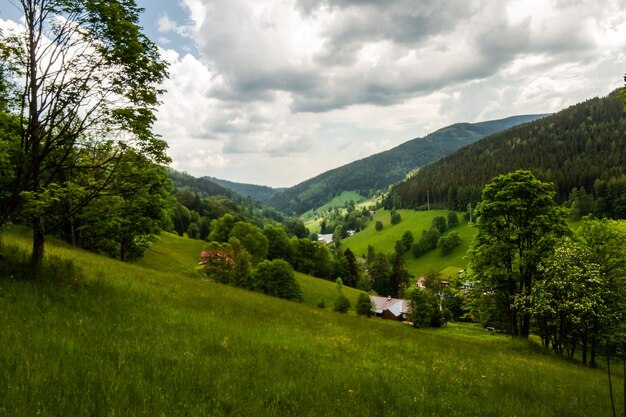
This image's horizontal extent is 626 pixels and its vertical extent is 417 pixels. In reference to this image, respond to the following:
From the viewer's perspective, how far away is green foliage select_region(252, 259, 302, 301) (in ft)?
244

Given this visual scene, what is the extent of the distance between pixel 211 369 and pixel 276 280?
67.4 m

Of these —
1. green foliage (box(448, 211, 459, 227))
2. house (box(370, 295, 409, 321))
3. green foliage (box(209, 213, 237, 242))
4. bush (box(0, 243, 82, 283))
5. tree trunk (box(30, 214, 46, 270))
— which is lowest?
house (box(370, 295, 409, 321))

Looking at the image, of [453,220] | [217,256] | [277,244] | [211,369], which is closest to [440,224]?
[453,220]

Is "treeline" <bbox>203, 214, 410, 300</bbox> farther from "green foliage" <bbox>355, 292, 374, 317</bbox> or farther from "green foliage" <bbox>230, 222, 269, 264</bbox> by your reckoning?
"green foliage" <bbox>355, 292, 374, 317</bbox>

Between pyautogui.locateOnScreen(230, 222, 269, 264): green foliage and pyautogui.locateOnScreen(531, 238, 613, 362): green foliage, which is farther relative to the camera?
pyautogui.locateOnScreen(230, 222, 269, 264): green foliage

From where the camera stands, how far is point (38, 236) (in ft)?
A: 47.1

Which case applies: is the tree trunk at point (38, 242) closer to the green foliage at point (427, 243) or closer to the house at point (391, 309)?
the house at point (391, 309)

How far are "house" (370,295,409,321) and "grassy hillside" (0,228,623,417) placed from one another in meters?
89.9

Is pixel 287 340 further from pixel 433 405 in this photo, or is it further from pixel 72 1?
pixel 72 1

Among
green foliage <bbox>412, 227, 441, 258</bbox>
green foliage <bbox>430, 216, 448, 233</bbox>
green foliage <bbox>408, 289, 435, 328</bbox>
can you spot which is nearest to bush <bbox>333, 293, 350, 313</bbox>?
green foliage <bbox>408, 289, 435, 328</bbox>

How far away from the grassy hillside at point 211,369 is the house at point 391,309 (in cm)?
8988

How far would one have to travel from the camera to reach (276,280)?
74.9 metres

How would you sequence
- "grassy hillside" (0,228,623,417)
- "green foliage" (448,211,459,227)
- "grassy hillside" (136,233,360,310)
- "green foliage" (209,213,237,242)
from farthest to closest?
"green foliage" (448,211,459,227) → "green foliage" (209,213,237,242) → "grassy hillside" (136,233,360,310) → "grassy hillside" (0,228,623,417)

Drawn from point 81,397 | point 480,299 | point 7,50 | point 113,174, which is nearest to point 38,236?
point 113,174
